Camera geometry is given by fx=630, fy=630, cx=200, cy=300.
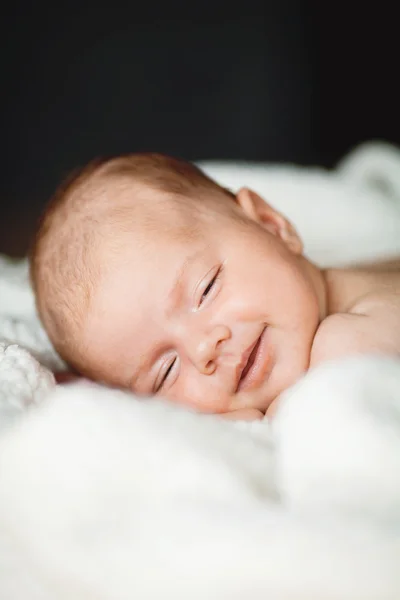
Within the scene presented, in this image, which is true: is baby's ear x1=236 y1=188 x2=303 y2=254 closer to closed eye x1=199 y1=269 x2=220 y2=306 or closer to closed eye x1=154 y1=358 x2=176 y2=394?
closed eye x1=199 y1=269 x2=220 y2=306

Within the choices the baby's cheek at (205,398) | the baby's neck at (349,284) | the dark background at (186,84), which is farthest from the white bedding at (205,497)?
the dark background at (186,84)

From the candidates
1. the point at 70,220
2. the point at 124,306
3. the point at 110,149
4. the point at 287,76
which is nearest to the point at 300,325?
the point at 124,306

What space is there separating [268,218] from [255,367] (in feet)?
1.08

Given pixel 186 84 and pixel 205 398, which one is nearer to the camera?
pixel 205 398

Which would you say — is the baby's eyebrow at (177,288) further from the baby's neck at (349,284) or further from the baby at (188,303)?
the baby's neck at (349,284)

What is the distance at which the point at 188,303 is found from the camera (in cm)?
85

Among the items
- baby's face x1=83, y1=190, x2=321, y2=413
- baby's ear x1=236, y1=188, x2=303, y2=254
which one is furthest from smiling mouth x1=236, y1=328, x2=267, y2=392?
baby's ear x1=236, y1=188, x2=303, y2=254

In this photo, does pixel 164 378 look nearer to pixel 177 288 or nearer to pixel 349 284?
pixel 177 288

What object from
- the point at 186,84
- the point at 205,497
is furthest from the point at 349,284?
the point at 186,84

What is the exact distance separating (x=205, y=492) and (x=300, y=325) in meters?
0.40

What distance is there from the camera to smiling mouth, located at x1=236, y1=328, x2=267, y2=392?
82cm

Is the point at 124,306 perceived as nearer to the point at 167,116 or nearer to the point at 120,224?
the point at 120,224

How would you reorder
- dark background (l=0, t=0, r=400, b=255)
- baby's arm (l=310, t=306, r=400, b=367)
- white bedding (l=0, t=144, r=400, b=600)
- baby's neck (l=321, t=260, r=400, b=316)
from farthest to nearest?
dark background (l=0, t=0, r=400, b=255) → baby's neck (l=321, t=260, r=400, b=316) → baby's arm (l=310, t=306, r=400, b=367) → white bedding (l=0, t=144, r=400, b=600)

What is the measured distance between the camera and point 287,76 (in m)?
2.29
